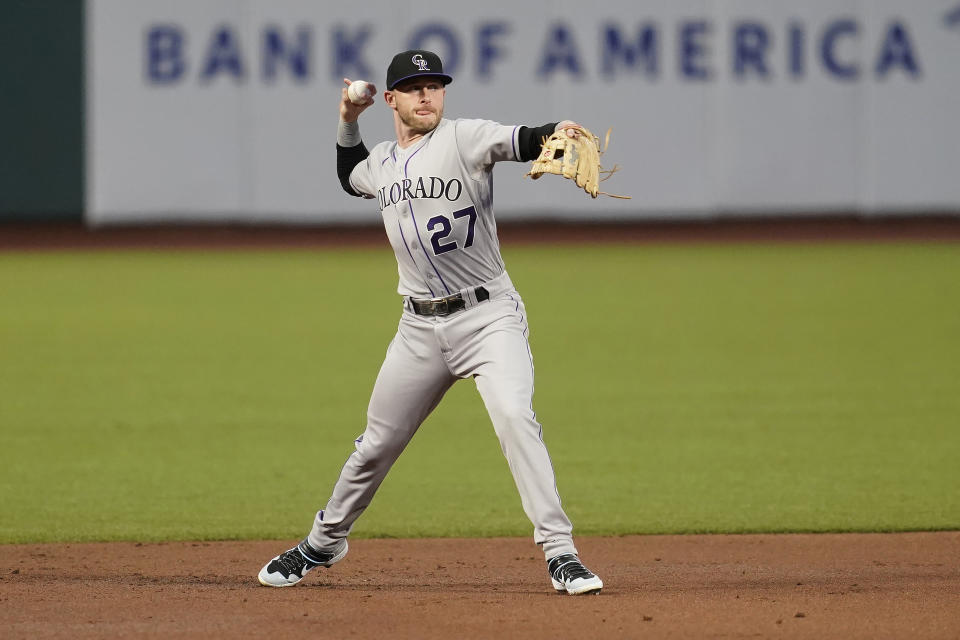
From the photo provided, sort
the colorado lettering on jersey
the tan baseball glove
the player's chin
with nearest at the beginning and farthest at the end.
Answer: the tan baseball glove < the colorado lettering on jersey < the player's chin

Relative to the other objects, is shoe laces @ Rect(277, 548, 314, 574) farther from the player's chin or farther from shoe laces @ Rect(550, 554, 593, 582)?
the player's chin

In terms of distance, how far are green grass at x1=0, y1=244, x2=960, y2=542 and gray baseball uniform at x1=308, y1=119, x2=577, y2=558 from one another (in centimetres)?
141

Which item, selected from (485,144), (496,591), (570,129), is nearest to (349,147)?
(485,144)

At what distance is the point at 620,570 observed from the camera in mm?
5715

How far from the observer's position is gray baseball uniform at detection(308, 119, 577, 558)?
16.4 ft

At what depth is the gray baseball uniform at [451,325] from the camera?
501 cm

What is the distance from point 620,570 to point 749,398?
14.4ft

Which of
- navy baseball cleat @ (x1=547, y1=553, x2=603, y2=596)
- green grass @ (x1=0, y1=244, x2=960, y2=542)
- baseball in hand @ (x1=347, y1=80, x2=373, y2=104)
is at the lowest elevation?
green grass @ (x1=0, y1=244, x2=960, y2=542)

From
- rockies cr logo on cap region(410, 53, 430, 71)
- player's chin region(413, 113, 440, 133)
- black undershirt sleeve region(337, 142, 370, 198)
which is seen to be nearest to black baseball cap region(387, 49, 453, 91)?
rockies cr logo on cap region(410, 53, 430, 71)

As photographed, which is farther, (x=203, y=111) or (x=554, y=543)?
(x=203, y=111)

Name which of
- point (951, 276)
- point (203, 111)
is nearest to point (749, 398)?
point (951, 276)

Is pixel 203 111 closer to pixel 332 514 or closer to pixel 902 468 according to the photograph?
pixel 902 468

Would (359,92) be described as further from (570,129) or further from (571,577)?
(571,577)

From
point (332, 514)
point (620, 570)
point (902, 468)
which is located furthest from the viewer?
point (902, 468)
